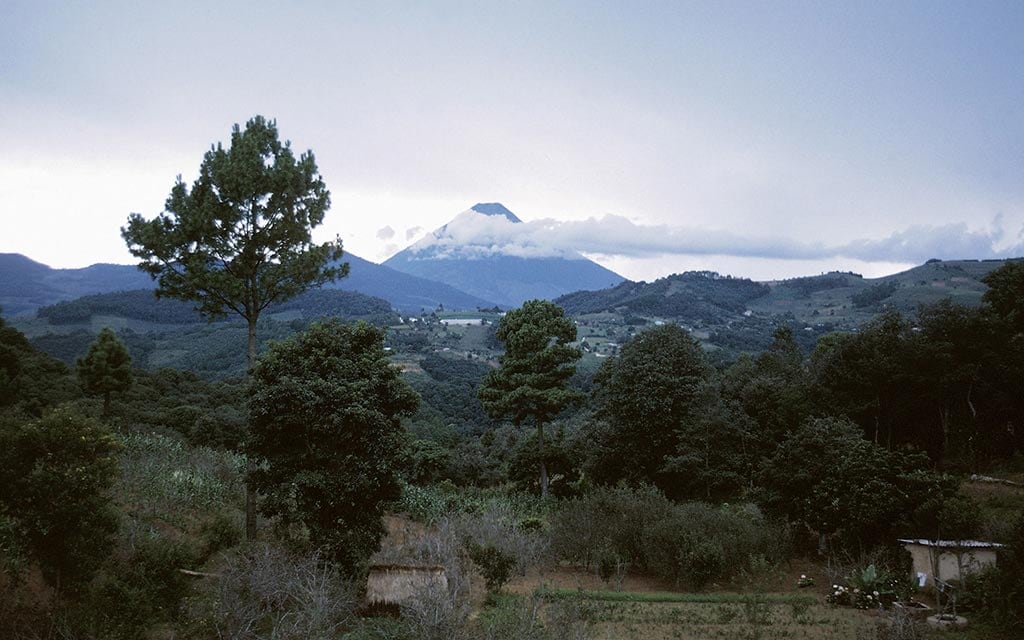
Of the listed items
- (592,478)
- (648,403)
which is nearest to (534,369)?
(648,403)

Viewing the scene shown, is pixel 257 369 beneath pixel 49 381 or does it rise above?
above

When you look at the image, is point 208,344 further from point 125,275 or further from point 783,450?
point 125,275

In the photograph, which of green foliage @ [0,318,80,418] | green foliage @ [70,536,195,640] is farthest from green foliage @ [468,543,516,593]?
green foliage @ [0,318,80,418]

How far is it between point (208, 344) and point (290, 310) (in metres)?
26.7

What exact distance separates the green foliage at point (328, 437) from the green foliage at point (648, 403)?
14095 mm

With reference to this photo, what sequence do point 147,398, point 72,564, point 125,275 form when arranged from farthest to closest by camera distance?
point 125,275
point 147,398
point 72,564

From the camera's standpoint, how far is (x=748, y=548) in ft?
55.0

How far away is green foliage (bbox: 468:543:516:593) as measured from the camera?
556 inches

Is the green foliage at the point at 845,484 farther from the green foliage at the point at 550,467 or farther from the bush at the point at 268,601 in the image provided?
the bush at the point at 268,601

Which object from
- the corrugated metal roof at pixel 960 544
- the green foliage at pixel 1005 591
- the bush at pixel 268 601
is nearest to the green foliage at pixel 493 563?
the bush at pixel 268 601

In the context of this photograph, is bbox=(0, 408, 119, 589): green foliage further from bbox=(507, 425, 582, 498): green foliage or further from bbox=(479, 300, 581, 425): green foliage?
bbox=(507, 425, 582, 498): green foliage

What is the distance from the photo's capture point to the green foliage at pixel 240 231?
1273cm

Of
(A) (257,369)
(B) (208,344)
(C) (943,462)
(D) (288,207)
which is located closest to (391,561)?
(A) (257,369)

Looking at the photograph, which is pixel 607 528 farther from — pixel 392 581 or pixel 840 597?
pixel 392 581
